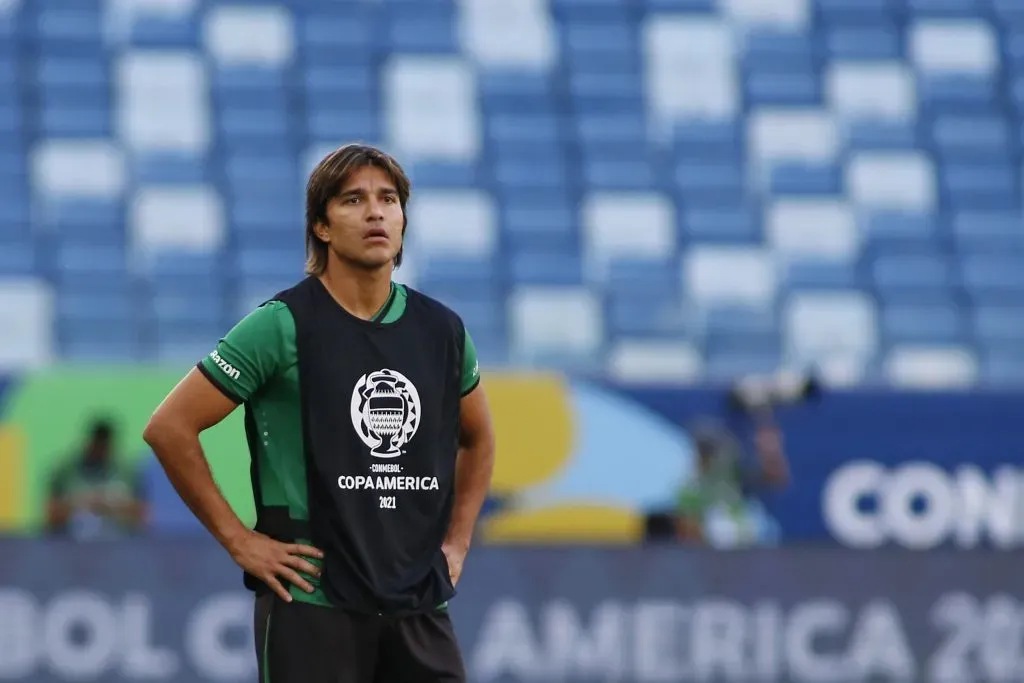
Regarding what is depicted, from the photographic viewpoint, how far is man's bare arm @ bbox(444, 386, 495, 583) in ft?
12.4

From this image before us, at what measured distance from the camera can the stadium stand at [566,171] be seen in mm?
12664

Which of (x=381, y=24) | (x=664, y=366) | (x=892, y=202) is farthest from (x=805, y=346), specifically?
(x=381, y=24)

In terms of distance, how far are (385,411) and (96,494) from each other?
6098 mm

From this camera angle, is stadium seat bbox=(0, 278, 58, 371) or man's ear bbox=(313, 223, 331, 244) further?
stadium seat bbox=(0, 278, 58, 371)

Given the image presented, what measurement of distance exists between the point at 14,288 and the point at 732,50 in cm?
622

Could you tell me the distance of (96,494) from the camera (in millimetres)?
9312

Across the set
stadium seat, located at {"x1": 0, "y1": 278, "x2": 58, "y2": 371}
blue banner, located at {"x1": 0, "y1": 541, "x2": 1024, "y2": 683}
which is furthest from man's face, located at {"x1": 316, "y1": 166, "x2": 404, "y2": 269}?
stadium seat, located at {"x1": 0, "y1": 278, "x2": 58, "y2": 371}

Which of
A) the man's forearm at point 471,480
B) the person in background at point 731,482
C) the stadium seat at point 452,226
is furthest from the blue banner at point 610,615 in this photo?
the stadium seat at point 452,226

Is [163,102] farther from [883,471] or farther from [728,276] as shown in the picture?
[883,471]

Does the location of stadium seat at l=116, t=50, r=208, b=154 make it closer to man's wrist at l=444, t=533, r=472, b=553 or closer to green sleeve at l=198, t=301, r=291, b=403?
man's wrist at l=444, t=533, r=472, b=553

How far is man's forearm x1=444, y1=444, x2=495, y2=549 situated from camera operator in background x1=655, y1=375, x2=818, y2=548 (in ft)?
19.9

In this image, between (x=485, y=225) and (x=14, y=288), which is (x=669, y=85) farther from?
(x=14, y=288)

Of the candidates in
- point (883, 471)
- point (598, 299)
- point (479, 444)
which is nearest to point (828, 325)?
point (598, 299)

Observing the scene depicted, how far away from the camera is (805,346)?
12734 millimetres
